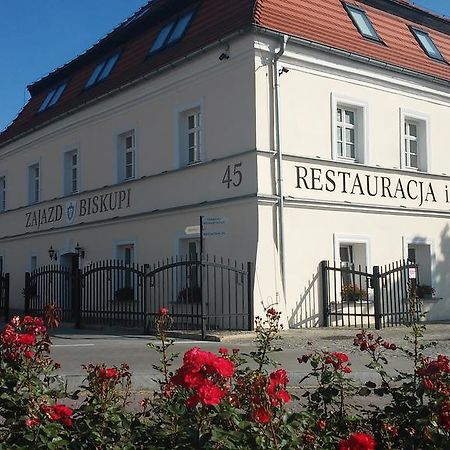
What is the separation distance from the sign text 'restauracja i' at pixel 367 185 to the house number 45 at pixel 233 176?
1.42 m

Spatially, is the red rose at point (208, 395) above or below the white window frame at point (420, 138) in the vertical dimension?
below

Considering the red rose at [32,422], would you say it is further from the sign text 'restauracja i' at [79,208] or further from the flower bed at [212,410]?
the sign text 'restauracja i' at [79,208]

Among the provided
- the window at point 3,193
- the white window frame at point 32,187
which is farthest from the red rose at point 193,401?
the window at point 3,193

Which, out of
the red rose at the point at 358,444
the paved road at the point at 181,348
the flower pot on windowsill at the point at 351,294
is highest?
the flower pot on windowsill at the point at 351,294

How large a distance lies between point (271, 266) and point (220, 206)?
1.96 m

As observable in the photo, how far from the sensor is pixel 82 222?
853 inches

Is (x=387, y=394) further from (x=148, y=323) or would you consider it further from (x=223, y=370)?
(x=148, y=323)

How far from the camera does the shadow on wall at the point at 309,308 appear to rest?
15703mm

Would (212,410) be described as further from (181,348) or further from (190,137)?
(190,137)

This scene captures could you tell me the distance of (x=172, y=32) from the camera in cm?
1952


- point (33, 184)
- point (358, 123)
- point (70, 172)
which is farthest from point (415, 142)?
point (33, 184)

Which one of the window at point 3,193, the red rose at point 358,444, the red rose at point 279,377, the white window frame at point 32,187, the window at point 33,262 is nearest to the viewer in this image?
the red rose at point 358,444

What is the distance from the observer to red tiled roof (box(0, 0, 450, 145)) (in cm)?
1648

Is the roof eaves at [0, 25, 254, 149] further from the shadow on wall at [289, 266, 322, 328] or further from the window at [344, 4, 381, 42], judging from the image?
the shadow on wall at [289, 266, 322, 328]
